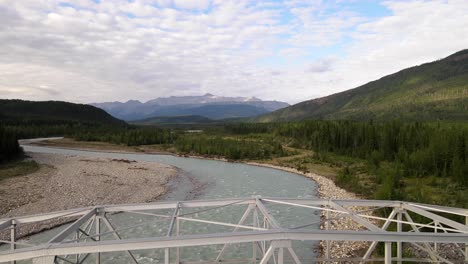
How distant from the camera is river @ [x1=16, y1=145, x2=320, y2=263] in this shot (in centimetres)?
2181

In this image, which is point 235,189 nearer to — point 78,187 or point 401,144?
point 78,187

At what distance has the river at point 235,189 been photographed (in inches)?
859

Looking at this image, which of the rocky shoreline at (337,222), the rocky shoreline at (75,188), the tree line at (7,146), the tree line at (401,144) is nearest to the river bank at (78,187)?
the rocky shoreline at (75,188)

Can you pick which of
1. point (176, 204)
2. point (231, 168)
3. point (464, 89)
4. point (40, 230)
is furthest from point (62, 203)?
point (464, 89)

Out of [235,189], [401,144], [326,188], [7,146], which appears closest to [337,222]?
[326,188]

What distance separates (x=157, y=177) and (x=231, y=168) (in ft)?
57.3

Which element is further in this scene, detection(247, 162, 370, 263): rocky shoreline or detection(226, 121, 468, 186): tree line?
detection(226, 121, 468, 186): tree line

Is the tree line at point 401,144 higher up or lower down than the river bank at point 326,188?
higher up

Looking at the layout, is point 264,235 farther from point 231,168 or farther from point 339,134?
point 339,134

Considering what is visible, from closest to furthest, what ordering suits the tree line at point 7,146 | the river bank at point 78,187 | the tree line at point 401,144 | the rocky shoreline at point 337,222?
the rocky shoreline at point 337,222 → the river bank at point 78,187 → the tree line at point 401,144 → the tree line at point 7,146

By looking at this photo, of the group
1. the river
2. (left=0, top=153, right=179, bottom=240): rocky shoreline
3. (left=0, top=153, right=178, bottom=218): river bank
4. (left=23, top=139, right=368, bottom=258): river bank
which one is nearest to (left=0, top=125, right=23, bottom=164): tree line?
(left=0, top=153, right=178, bottom=218): river bank

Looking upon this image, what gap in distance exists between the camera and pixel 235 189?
45125 millimetres

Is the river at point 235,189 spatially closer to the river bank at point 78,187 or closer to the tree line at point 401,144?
the river bank at point 78,187

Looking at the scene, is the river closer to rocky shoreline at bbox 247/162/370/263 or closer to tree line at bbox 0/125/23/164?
rocky shoreline at bbox 247/162/370/263
